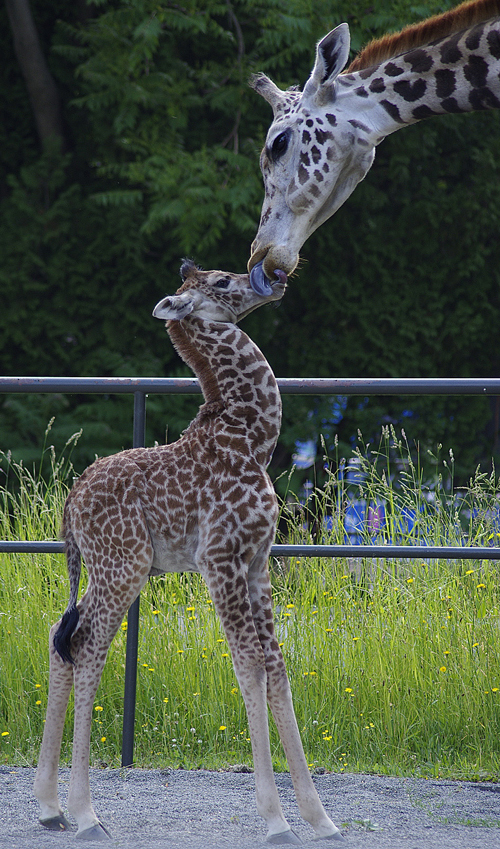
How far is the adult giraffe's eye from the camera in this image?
9.99 feet

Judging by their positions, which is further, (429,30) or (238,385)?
(429,30)

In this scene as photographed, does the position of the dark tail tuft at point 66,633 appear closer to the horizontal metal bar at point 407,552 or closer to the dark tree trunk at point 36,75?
the horizontal metal bar at point 407,552

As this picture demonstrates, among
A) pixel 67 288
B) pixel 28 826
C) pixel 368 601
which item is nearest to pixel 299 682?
pixel 368 601

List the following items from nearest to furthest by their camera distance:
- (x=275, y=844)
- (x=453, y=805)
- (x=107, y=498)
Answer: (x=275, y=844) < (x=107, y=498) < (x=453, y=805)

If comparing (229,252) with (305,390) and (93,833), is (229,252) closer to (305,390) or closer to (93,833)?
(305,390)

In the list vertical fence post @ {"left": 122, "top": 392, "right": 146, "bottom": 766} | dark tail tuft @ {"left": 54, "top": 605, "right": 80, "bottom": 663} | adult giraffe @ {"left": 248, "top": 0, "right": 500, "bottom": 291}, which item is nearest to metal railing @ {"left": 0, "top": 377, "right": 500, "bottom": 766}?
vertical fence post @ {"left": 122, "top": 392, "right": 146, "bottom": 766}

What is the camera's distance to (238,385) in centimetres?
250

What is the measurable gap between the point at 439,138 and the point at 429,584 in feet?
20.1

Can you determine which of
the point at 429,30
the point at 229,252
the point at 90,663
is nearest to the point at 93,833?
the point at 90,663

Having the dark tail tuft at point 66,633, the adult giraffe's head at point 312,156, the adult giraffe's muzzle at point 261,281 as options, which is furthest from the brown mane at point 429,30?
the dark tail tuft at point 66,633

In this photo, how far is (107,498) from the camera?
253cm

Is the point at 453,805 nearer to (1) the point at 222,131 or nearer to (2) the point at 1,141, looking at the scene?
(1) the point at 222,131

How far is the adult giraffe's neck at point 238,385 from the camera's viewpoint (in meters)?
2.49

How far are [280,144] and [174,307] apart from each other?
98 cm
